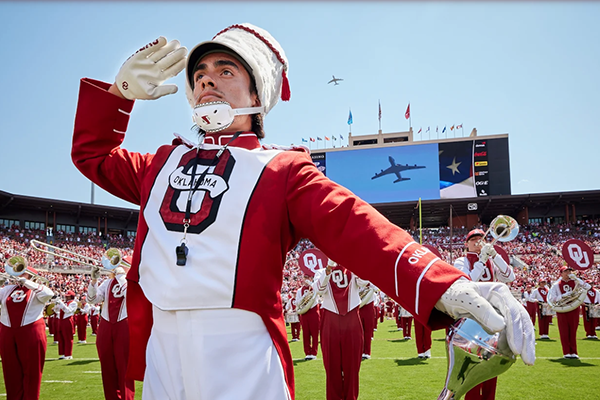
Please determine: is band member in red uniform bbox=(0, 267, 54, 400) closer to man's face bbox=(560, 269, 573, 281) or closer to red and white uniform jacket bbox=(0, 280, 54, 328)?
red and white uniform jacket bbox=(0, 280, 54, 328)

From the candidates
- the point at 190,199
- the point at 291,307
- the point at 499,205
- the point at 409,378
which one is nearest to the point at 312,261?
the point at 409,378

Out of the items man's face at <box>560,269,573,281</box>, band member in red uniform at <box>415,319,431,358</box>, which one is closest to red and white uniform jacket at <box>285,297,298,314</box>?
band member in red uniform at <box>415,319,431,358</box>

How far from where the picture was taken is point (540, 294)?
61.0 feet

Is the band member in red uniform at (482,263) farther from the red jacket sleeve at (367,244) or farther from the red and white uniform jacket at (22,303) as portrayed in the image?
the red and white uniform jacket at (22,303)

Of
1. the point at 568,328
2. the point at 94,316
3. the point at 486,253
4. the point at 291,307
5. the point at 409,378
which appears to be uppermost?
the point at 486,253

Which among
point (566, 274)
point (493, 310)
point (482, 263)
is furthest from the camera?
point (566, 274)

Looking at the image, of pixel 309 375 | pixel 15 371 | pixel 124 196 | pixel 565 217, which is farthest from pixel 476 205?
pixel 124 196

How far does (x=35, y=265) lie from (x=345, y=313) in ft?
108

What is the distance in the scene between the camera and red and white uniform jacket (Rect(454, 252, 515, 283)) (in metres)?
7.32

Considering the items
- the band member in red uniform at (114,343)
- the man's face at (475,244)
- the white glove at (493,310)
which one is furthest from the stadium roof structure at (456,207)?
the white glove at (493,310)

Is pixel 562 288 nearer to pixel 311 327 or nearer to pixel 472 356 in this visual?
pixel 311 327

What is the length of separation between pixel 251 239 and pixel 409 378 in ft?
27.5

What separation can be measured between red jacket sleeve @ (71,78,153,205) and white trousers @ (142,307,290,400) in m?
0.82

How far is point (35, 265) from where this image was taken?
34.9 m
